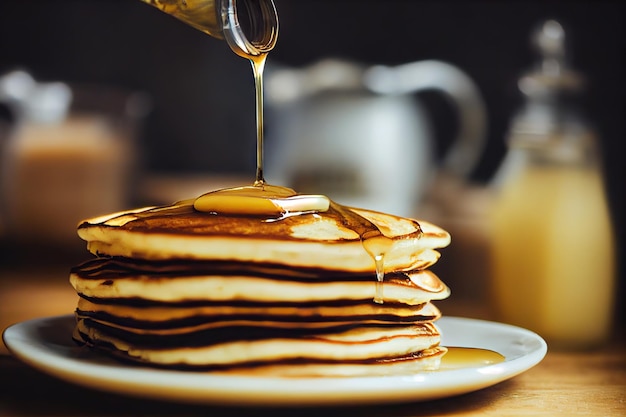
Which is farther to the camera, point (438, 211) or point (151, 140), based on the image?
point (151, 140)

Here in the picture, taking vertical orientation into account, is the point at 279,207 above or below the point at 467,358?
above

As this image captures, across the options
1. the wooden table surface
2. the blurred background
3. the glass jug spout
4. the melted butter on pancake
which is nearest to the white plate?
the wooden table surface

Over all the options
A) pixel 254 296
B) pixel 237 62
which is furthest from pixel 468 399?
pixel 237 62

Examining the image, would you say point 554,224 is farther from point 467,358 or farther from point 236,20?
point 236,20

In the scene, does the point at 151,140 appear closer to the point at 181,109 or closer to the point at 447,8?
the point at 181,109

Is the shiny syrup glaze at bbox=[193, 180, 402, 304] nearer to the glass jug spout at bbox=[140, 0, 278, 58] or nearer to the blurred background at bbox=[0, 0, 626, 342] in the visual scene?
the glass jug spout at bbox=[140, 0, 278, 58]

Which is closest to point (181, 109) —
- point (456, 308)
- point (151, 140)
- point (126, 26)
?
point (151, 140)

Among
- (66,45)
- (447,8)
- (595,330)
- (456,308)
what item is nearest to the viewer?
(595,330)
